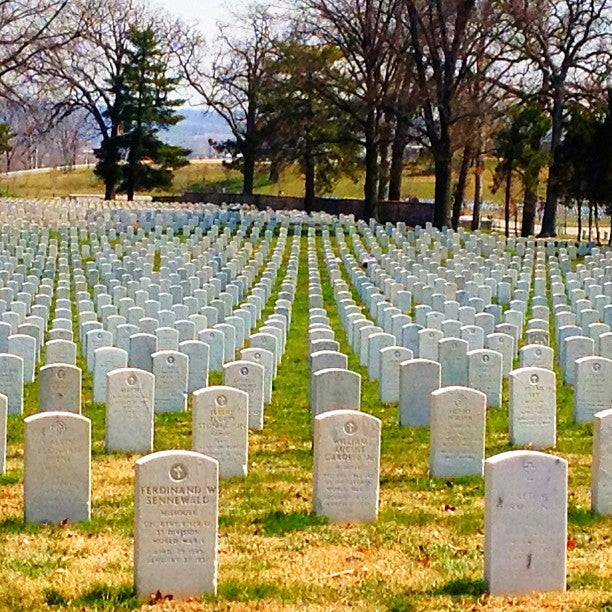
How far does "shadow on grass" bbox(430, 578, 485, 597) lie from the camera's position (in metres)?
7.46

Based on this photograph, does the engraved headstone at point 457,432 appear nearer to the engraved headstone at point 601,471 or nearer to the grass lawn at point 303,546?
the grass lawn at point 303,546

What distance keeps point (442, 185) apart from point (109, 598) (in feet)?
130

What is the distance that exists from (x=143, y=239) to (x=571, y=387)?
21.3 metres

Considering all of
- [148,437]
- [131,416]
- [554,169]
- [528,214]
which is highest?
[554,169]

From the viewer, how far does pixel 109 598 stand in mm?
7309

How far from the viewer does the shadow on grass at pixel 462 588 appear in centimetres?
746

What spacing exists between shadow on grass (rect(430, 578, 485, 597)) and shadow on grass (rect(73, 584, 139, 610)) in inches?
66.2

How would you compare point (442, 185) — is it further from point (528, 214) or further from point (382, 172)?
point (382, 172)

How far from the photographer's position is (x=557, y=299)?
23734mm

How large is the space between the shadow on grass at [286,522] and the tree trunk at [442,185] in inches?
1423

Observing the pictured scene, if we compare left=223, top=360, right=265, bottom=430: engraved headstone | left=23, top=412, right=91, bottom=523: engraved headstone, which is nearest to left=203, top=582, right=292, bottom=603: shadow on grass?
left=23, top=412, right=91, bottom=523: engraved headstone

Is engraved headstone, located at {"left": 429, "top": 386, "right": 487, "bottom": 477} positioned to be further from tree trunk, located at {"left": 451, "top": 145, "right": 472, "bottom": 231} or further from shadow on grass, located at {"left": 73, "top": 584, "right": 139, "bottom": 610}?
tree trunk, located at {"left": 451, "top": 145, "right": 472, "bottom": 231}

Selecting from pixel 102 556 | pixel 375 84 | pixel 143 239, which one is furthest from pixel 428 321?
pixel 375 84

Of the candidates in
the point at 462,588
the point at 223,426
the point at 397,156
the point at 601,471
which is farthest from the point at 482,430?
the point at 397,156
